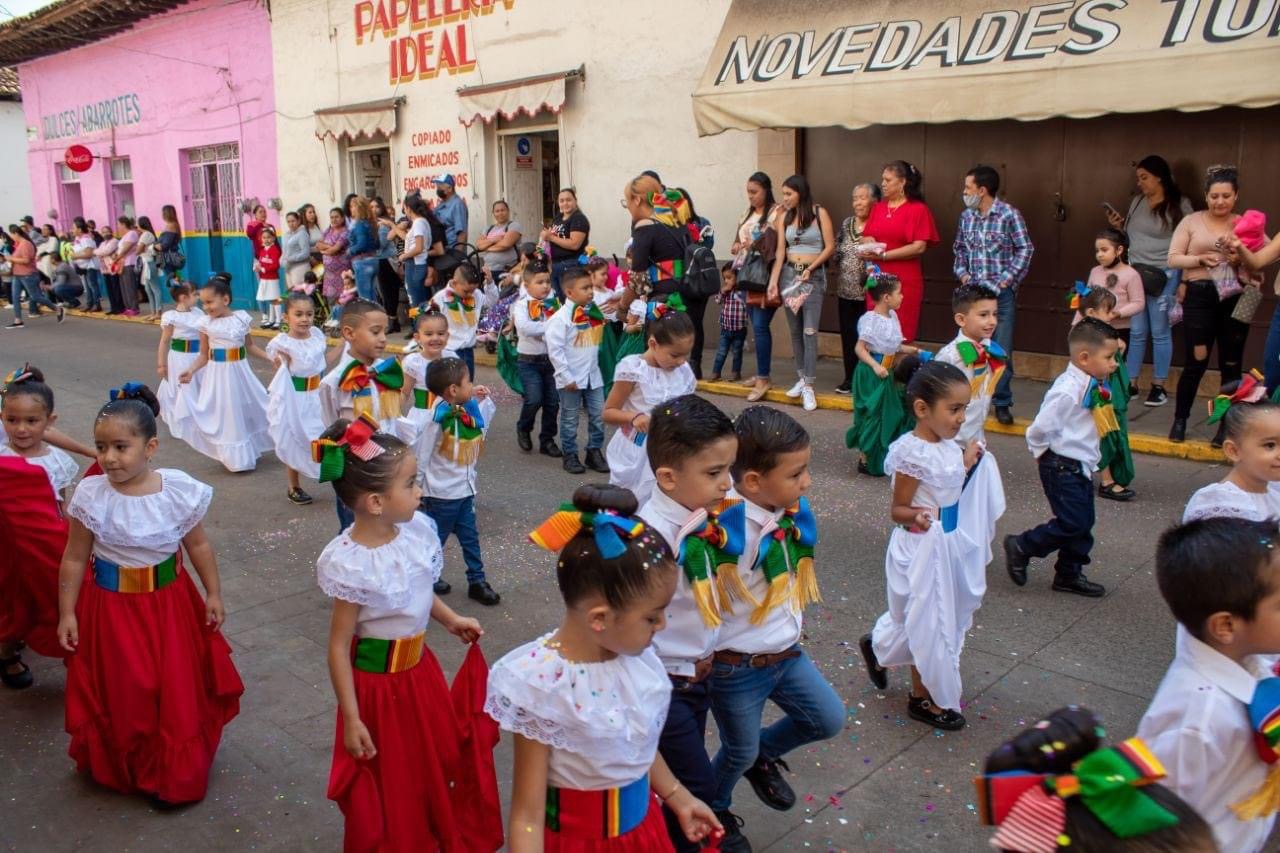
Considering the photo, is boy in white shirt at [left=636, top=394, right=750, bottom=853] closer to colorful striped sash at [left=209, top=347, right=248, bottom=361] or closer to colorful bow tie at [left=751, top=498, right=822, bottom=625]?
colorful bow tie at [left=751, top=498, right=822, bottom=625]

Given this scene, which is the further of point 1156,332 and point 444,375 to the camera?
point 1156,332

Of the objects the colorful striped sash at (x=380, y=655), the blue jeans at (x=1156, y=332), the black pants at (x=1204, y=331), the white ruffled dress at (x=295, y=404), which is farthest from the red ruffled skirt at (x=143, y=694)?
the blue jeans at (x=1156, y=332)

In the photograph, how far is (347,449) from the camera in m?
3.45

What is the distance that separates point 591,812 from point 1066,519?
3.75 meters

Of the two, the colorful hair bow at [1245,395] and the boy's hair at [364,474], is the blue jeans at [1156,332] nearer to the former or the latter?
the colorful hair bow at [1245,395]

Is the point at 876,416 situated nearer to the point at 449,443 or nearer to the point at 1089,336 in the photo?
the point at 1089,336

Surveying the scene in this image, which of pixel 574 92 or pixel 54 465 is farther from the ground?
pixel 574 92

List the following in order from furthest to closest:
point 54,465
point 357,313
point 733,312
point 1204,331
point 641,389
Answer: point 733,312, point 1204,331, point 641,389, point 357,313, point 54,465

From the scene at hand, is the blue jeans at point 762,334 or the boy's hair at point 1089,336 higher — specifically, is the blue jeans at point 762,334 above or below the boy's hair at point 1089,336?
below

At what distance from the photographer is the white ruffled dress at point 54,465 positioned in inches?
185

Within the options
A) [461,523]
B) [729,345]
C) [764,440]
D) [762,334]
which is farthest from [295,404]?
[764,440]

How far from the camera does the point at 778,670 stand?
130 inches

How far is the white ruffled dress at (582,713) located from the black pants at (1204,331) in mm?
6891

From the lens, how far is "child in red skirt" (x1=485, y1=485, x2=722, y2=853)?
2.48 m
